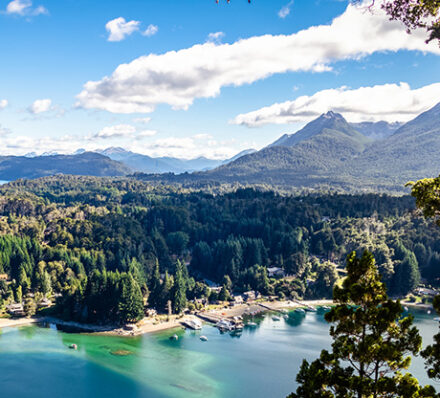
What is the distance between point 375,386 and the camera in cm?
1371

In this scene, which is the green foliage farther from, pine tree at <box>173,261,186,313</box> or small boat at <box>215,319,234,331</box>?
small boat at <box>215,319,234,331</box>

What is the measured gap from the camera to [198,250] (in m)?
114

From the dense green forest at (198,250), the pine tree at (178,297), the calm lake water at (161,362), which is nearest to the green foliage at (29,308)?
the dense green forest at (198,250)

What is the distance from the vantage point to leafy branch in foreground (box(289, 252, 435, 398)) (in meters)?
13.7

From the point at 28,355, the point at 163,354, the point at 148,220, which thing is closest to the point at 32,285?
the point at 28,355

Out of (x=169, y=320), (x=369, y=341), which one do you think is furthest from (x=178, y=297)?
(x=369, y=341)

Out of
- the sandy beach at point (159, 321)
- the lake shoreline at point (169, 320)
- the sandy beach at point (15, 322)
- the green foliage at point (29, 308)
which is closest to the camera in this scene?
the sandy beach at point (159, 321)

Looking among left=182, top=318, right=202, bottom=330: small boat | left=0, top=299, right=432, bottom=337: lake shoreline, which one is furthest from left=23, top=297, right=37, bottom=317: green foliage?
left=182, top=318, right=202, bottom=330: small boat

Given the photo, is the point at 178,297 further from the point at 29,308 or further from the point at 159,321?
the point at 29,308

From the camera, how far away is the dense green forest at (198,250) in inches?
3108

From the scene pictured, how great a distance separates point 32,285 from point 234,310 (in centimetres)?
4217

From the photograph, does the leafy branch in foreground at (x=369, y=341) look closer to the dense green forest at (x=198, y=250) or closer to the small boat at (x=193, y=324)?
the small boat at (x=193, y=324)

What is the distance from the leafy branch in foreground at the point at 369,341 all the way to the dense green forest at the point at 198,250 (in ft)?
200

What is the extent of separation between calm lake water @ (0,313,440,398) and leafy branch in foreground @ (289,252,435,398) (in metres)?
36.9
